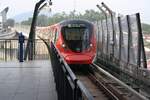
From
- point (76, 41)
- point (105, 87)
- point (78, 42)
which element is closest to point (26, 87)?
point (105, 87)

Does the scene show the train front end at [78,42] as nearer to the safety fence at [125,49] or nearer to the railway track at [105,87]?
Result: the railway track at [105,87]

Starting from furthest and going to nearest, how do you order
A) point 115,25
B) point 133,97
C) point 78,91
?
point 115,25 < point 133,97 < point 78,91

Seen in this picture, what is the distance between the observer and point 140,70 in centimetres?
1587

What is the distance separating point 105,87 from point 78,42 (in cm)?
770

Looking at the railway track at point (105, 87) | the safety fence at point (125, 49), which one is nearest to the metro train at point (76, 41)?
the railway track at point (105, 87)

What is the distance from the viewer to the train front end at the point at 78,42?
23.3m

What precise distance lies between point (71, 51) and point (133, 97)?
442 inches

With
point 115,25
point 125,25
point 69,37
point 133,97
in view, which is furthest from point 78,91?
point 69,37

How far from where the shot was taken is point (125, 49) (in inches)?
775

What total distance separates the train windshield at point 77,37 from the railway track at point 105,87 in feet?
3.75

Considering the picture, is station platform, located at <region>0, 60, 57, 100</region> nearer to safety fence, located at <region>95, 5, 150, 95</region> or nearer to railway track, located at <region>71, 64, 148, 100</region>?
railway track, located at <region>71, 64, 148, 100</region>

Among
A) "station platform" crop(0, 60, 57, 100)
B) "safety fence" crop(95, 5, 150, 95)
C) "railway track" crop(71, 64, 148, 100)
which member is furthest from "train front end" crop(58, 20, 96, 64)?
"station platform" crop(0, 60, 57, 100)

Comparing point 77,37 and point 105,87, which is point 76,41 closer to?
point 77,37

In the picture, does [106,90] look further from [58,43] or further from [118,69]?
[58,43]
